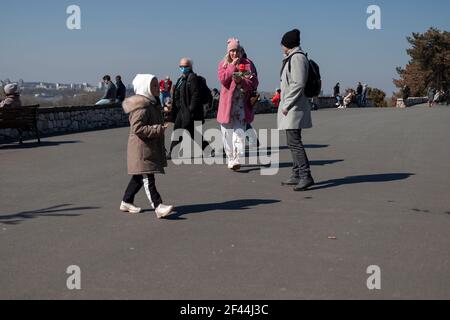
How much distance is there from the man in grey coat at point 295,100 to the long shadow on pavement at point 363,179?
359 millimetres

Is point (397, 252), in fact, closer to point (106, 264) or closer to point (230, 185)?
point (106, 264)

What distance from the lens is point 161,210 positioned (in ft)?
21.8

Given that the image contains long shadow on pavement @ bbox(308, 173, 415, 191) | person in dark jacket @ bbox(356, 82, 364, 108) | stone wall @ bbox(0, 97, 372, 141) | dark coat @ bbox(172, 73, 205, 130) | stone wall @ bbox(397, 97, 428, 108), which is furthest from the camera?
stone wall @ bbox(397, 97, 428, 108)

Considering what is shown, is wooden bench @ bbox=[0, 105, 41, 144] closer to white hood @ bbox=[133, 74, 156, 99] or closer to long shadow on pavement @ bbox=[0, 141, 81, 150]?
long shadow on pavement @ bbox=[0, 141, 81, 150]

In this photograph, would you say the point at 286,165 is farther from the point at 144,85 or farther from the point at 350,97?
the point at 350,97

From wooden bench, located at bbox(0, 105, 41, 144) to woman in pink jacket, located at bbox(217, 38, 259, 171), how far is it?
6.09m

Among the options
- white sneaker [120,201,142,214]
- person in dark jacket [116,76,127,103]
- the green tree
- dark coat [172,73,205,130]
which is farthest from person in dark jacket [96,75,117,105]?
the green tree

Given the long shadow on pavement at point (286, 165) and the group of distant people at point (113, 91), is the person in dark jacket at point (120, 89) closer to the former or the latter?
the group of distant people at point (113, 91)

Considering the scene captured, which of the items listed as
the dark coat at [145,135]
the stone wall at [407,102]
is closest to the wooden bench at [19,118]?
the dark coat at [145,135]

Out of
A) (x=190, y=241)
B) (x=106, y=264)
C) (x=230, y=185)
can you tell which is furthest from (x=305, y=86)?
(x=106, y=264)

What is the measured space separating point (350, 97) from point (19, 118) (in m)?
33.2

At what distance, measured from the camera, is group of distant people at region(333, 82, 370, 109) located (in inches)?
1755

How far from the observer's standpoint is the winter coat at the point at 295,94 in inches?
321
